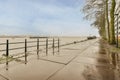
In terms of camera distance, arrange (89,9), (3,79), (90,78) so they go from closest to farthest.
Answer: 1. (3,79)
2. (90,78)
3. (89,9)

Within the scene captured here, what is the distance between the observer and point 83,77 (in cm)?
413

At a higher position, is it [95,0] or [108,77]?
[95,0]

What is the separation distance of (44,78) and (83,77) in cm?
117

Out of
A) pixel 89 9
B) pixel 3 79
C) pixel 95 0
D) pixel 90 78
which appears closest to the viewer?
pixel 3 79

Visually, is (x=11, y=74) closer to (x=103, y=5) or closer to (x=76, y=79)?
(x=76, y=79)

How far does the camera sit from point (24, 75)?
4129 millimetres

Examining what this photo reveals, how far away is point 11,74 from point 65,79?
1.66 meters

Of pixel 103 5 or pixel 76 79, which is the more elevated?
pixel 103 5

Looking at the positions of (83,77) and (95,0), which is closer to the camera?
(83,77)

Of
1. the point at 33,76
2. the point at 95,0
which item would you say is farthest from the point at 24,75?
the point at 95,0

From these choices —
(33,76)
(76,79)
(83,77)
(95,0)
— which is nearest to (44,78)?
(33,76)

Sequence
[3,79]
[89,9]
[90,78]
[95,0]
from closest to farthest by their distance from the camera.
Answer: [3,79], [90,78], [95,0], [89,9]

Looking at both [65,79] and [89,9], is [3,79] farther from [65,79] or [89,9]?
[89,9]

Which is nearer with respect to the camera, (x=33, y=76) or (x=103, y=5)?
(x=33, y=76)
